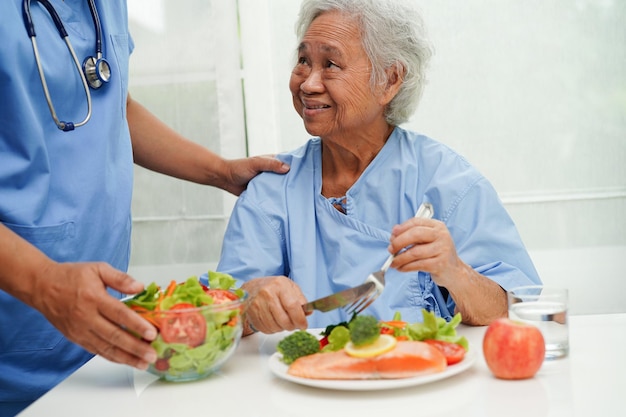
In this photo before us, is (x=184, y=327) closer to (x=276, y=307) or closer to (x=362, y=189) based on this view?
(x=276, y=307)

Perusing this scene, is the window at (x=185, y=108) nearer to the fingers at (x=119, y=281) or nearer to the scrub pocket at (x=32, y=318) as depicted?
the scrub pocket at (x=32, y=318)


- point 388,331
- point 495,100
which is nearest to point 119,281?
point 388,331

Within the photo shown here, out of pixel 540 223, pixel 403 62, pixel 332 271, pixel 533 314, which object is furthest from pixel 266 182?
pixel 540 223

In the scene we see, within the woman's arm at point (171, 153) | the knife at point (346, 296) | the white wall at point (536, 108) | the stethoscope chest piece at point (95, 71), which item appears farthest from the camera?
the white wall at point (536, 108)

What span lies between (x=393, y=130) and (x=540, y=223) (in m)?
1.13

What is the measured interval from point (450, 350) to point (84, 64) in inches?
38.3

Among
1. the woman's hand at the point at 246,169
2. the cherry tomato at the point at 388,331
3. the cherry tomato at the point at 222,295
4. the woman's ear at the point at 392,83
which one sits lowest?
the cherry tomato at the point at 388,331

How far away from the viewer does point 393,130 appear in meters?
1.95

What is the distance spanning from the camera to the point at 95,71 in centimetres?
168

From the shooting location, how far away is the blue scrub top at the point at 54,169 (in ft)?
4.94

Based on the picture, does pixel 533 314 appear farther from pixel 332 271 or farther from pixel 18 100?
pixel 18 100

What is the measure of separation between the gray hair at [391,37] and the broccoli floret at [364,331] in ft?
2.70

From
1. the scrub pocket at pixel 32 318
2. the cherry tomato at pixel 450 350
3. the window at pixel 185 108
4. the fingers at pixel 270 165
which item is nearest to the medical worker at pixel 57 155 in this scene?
the scrub pocket at pixel 32 318

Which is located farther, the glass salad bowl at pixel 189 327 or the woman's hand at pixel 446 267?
the woman's hand at pixel 446 267
